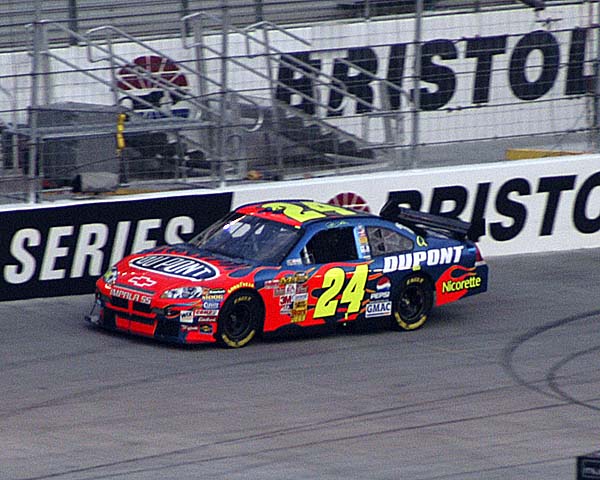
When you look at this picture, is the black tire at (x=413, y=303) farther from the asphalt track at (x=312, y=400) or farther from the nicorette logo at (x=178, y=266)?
the nicorette logo at (x=178, y=266)

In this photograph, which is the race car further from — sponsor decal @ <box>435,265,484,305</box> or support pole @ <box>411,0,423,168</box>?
support pole @ <box>411,0,423,168</box>

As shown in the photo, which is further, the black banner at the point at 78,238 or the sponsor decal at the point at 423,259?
the black banner at the point at 78,238

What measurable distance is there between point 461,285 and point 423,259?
0.58 metres

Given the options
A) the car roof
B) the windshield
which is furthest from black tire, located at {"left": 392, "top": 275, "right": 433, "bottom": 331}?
the windshield

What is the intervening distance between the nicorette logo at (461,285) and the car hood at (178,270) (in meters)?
2.24

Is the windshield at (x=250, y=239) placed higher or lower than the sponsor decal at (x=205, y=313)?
higher

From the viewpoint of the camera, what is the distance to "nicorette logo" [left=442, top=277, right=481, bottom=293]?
1361 centimetres

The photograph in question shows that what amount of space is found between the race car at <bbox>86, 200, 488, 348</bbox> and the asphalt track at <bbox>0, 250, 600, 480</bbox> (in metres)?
0.25

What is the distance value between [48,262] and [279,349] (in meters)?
3.42

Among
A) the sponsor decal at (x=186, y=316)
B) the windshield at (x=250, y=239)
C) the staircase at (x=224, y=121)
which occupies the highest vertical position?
the staircase at (x=224, y=121)

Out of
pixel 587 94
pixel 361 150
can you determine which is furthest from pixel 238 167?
pixel 587 94

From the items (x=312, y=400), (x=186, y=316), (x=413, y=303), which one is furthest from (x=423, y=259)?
(x=312, y=400)

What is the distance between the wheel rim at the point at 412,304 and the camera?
13.4 meters

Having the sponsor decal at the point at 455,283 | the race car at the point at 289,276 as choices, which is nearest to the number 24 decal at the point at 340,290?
the race car at the point at 289,276
